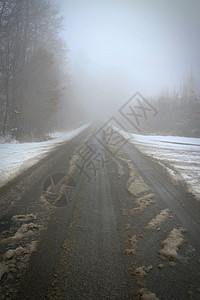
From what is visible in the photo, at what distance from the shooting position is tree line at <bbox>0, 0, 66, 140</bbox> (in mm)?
12922

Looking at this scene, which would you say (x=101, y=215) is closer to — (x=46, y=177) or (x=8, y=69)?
(x=46, y=177)

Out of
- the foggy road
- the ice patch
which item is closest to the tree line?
the foggy road

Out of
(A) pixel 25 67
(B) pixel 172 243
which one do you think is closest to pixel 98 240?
(B) pixel 172 243

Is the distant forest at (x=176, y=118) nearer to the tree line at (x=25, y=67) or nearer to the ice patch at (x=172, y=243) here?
the tree line at (x=25, y=67)

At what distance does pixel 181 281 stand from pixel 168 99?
30358mm

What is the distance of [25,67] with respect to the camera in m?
14.3

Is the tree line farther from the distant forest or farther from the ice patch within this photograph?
the distant forest

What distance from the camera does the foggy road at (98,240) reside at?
1.83 meters

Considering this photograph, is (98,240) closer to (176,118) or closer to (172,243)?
(172,243)

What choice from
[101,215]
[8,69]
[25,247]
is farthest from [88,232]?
[8,69]

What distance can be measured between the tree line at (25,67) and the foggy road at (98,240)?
10.5 metres

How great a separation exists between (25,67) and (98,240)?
1511 centimetres

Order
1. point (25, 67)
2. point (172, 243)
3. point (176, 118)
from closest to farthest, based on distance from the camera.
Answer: point (172, 243), point (25, 67), point (176, 118)

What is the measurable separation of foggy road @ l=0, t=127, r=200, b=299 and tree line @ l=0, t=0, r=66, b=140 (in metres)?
10.5
